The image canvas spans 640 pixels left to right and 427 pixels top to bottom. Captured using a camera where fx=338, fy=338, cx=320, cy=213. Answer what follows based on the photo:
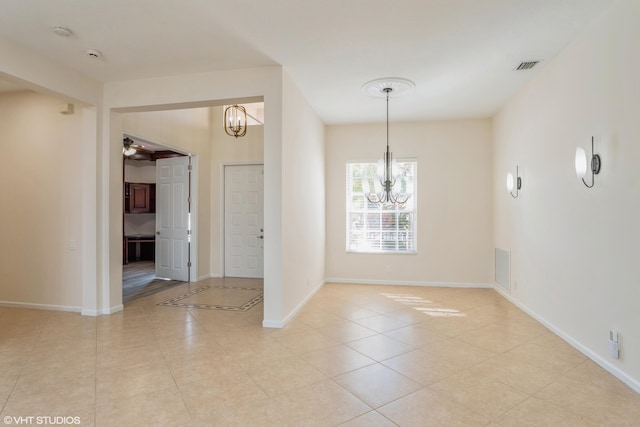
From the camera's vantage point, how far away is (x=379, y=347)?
3260 mm

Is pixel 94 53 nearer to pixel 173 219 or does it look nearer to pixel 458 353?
pixel 173 219

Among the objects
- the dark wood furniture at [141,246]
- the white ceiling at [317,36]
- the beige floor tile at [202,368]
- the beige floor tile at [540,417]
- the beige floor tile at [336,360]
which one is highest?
the white ceiling at [317,36]

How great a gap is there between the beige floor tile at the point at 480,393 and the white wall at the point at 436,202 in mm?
3454

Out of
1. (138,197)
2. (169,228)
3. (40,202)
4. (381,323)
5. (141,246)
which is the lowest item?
(381,323)

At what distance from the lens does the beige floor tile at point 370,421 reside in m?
2.04

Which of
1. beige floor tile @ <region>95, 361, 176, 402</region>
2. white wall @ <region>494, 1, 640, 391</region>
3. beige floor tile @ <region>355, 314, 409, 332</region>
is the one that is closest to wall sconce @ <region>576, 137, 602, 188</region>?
white wall @ <region>494, 1, 640, 391</region>

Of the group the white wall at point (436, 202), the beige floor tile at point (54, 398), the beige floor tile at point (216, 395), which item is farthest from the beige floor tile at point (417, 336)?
the beige floor tile at point (54, 398)

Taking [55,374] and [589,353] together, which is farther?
[589,353]

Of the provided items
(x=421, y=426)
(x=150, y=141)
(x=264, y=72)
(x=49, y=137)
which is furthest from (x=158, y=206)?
(x=421, y=426)

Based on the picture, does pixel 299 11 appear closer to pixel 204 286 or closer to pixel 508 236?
pixel 508 236

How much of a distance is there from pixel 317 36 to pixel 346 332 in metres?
3.00

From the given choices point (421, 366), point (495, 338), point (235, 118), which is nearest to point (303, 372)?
point (421, 366)

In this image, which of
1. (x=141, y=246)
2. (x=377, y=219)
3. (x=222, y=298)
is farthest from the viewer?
(x=141, y=246)

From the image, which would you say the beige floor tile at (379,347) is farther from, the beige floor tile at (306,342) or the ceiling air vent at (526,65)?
the ceiling air vent at (526,65)
